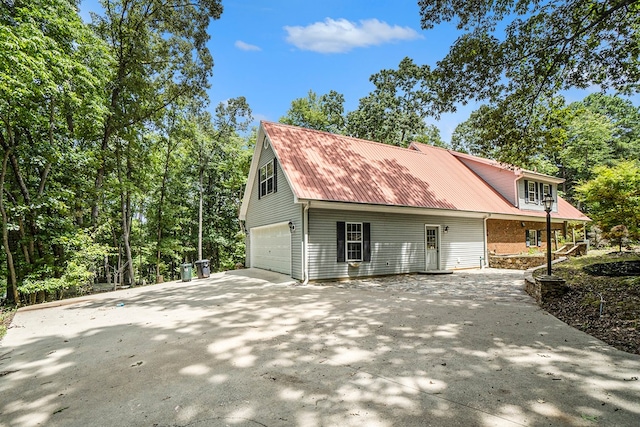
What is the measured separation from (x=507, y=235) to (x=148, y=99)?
18.5m

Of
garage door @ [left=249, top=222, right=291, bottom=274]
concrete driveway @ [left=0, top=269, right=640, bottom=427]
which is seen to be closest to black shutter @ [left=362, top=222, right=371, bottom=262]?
garage door @ [left=249, top=222, right=291, bottom=274]

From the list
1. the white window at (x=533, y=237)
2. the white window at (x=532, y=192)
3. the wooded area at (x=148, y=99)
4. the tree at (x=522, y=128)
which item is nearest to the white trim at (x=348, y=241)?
the wooded area at (x=148, y=99)

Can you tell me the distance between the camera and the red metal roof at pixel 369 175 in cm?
1085

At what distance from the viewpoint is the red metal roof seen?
10852mm

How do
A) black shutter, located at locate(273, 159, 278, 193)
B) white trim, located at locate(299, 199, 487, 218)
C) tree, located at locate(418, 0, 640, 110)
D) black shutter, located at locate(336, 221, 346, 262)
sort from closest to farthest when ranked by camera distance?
tree, located at locate(418, 0, 640, 110)
white trim, located at locate(299, 199, 487, 218)
black shutter, located at locate(336, 221, 346, 262)
black shutter, located at locate(273, 159, 278, 193)

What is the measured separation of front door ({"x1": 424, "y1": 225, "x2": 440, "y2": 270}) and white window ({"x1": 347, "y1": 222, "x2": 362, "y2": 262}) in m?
3.36

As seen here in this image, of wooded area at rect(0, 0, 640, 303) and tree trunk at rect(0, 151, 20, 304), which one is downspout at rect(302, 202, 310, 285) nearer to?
wooded area at rect(0, 0, 640, 303)

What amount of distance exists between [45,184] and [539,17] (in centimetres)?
1569

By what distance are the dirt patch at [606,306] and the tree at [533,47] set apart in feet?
16.1

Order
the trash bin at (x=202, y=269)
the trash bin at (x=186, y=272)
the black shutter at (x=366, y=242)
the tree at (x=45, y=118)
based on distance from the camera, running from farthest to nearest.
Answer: the trash bin at (x=202, y=269)
the trash bin at (x=186, y=272)
the black shutter at (x=366, y=242)
the tree at (x=45, y=118)

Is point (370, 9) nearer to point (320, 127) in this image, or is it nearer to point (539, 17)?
point (539, 17)

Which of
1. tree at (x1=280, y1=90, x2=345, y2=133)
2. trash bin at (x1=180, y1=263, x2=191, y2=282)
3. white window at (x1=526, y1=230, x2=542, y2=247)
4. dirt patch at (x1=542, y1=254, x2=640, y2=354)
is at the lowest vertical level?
trash bin at (x1=180, y1=263, x2=191, y2=282)

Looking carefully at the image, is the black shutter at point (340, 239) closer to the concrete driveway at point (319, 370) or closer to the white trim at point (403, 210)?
the white trim at point (403, 210)

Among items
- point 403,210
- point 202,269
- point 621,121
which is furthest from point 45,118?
point 621,121
